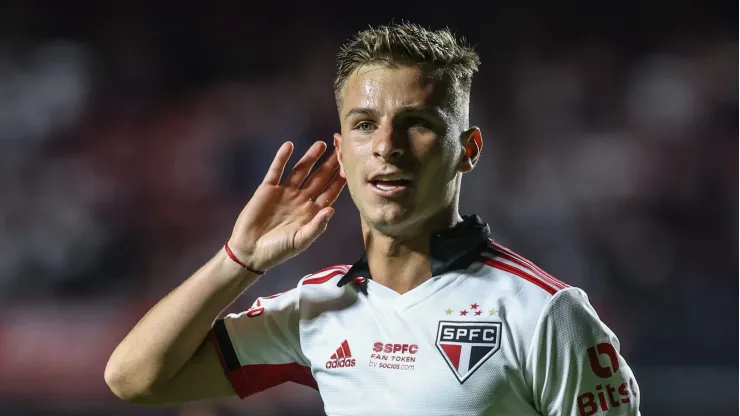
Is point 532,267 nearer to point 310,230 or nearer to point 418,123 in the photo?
point 418,123

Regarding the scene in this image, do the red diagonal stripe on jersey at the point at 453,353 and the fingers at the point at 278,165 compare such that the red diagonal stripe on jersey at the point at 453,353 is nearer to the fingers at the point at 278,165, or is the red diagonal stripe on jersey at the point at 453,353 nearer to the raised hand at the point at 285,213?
the raised hand at the point at 285,213

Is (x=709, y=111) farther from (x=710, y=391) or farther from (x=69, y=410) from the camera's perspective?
(x=69, y=410)

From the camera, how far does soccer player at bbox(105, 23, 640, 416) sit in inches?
74.4

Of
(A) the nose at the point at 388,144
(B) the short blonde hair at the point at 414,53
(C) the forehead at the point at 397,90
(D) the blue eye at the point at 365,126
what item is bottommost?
(A) the nose at the point at 388,144

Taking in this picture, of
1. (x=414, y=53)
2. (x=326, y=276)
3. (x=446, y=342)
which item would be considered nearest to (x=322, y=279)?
(x=326, y=276)

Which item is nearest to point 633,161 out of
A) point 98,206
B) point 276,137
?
point 276,137

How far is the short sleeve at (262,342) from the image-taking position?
7.36 ft

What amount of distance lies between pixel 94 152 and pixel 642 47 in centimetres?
403

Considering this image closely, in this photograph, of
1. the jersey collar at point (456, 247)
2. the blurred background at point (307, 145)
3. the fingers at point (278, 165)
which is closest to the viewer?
the jersey collar at point (456, 247)

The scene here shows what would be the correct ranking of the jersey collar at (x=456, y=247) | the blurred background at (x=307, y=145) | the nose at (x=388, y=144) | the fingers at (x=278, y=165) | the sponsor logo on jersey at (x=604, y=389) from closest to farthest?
the sponsor logo on jersey at (x=604, y=389)
the nose at (x=388, y=144)
the jersey collar at (x=456, y=247)
the fingers at (x=278, y=165)
the blurred background at (x=307, y=145)

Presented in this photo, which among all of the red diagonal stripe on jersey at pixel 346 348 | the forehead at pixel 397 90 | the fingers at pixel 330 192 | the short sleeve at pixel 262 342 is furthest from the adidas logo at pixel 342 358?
the forehead at pixel 397 90

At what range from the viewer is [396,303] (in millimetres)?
2088

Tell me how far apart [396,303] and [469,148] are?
1.38ft

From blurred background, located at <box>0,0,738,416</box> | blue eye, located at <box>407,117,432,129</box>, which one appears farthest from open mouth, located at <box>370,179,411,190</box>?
blurred background, located at <box>0,0,738,416</box>
